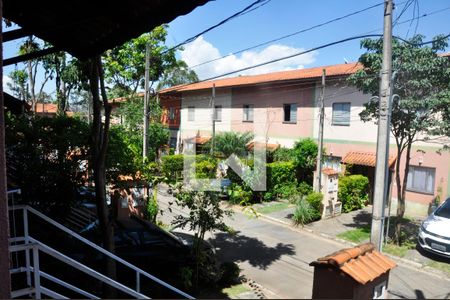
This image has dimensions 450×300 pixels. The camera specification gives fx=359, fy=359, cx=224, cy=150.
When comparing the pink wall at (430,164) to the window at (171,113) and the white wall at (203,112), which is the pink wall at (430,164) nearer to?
the white wall at (203,112)

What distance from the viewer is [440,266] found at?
364 inches

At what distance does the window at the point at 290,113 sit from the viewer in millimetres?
18953

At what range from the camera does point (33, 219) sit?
22.2 ft

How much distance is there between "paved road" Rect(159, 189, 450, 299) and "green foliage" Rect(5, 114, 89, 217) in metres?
4.46

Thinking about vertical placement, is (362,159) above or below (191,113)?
below

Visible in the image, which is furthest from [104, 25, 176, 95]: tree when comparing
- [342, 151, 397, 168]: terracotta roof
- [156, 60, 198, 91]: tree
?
[342, 151, 397, 168]: terracotta roof

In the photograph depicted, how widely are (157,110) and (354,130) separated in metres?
12.4

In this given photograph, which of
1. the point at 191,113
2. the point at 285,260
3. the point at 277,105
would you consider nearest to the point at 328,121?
the point at 277,105

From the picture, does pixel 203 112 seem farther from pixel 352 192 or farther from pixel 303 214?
pixel 303 214

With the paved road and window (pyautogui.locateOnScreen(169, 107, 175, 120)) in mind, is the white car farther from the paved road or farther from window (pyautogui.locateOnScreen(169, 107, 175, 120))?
window (pyautogui.locateOnScreen(169, 107, 175, 120))

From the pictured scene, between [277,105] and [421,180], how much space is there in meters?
8.22

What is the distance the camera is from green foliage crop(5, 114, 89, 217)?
19.3 feet

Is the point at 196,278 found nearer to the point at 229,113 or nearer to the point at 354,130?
the point at 354,130

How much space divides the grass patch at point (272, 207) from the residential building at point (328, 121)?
2.74 m
